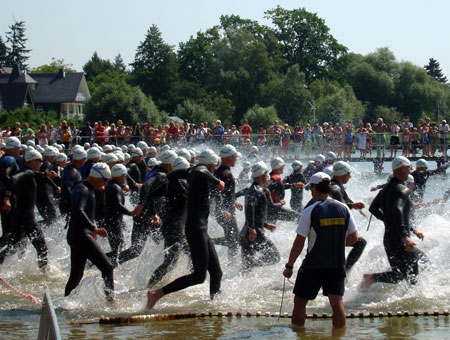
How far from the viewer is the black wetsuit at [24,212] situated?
1123cm

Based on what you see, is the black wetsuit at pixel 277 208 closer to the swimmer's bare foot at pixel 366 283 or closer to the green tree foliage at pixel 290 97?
the swimmer's bare foot at pixel 366 283

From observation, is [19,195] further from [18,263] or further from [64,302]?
[64,302]

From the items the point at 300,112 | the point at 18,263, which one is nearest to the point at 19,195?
the point at 18,263

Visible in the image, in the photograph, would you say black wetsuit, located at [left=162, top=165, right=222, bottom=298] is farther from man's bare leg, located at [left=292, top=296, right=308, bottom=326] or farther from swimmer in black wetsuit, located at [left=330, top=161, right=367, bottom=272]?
swimmer in black wetsuit, located at [left=330, top=161, right=367, bottom=272]

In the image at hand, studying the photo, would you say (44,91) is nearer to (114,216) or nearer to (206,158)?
(114,216)

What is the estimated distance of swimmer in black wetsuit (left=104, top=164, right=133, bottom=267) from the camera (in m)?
10.5

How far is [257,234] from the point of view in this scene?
10531 millimetres

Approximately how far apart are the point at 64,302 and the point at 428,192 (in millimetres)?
18770

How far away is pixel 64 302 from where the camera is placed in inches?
372

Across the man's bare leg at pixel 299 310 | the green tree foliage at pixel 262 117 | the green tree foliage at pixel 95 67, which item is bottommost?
the man's bare leg at pixel 299 310

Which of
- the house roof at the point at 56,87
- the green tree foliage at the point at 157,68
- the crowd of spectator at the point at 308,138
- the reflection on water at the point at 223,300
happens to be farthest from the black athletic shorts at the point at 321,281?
the house roof at the point at 56,87

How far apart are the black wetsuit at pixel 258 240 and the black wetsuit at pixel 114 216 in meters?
1.73

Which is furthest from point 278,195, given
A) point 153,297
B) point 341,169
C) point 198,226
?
point 153,297

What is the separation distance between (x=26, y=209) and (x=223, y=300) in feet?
11.9
